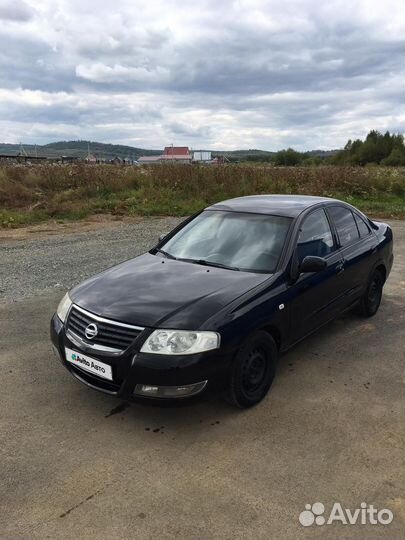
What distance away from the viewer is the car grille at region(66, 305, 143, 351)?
311cm

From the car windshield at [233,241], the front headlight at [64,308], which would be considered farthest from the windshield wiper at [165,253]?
the front headlight at [64,308]

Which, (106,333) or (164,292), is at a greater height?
(164,292)

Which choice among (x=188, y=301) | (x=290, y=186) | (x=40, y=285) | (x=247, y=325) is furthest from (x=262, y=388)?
(x=290, y=186)

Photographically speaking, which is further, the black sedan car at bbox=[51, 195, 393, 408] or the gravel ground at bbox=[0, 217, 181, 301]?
the gravel ground at bbox=[0, 217, 181, 301]

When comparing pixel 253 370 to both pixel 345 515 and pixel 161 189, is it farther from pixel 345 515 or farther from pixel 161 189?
pixel 161 189

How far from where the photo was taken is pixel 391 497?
8.57 ft

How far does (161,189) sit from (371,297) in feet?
40.1

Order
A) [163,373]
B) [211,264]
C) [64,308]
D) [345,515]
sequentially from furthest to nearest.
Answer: [211,264] → [64,308] → [163,373] → [345,515]

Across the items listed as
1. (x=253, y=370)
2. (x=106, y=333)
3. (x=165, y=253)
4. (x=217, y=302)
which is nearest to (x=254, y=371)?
(x=253, y=370)

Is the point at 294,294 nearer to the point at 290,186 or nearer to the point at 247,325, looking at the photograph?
the point at 247,325

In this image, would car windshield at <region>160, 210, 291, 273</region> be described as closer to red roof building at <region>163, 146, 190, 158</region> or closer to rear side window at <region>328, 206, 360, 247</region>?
rear side window at <region>328, 206, 360, 247</region>

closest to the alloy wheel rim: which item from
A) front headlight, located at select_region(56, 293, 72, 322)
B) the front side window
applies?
the front side window

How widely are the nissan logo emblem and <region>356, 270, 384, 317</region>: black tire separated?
3279mm

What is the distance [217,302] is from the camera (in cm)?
330
